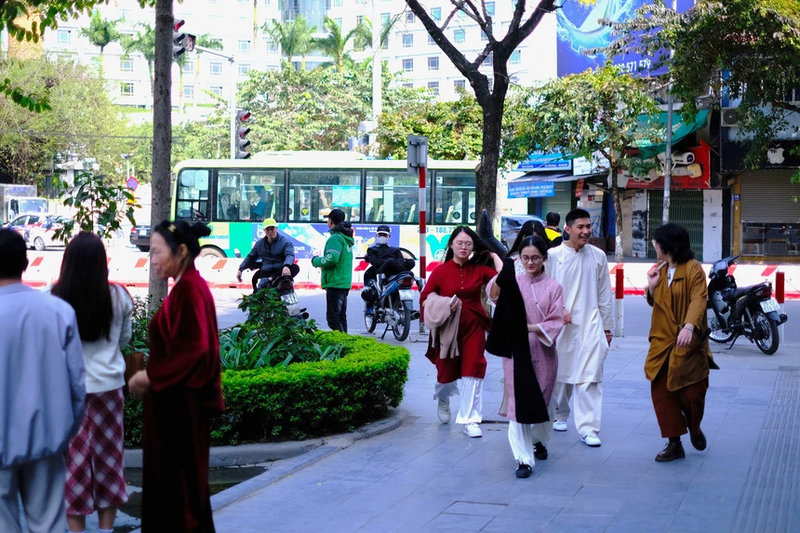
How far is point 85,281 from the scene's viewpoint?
4.63 metres

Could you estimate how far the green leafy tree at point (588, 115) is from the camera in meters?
27.2

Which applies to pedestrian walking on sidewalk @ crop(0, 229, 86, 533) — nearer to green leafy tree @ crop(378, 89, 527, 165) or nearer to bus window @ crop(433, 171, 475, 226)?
bus window @ crop(433, 171, 475, 226)

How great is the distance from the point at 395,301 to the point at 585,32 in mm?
23213

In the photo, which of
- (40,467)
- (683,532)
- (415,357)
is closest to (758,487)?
(683,532)

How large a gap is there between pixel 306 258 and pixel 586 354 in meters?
18.1

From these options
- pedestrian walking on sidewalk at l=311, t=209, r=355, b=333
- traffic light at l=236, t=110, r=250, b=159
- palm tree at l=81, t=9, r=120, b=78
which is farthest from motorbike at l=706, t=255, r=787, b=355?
palm tree at l=81, t=9, r=120, b=78

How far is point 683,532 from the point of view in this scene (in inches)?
198

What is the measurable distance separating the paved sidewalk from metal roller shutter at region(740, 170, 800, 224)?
23.6 metres

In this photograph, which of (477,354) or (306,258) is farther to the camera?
(306,258)

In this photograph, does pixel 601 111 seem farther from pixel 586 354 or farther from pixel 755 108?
pixel 586 354

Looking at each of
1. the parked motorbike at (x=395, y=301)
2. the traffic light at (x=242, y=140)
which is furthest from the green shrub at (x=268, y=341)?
the traffic light at (x=242, y=140)

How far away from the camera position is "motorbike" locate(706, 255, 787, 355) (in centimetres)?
1189

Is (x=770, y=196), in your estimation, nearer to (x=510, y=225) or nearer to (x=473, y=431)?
(x=510, y=225)

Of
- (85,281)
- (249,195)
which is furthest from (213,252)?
(85,281)
